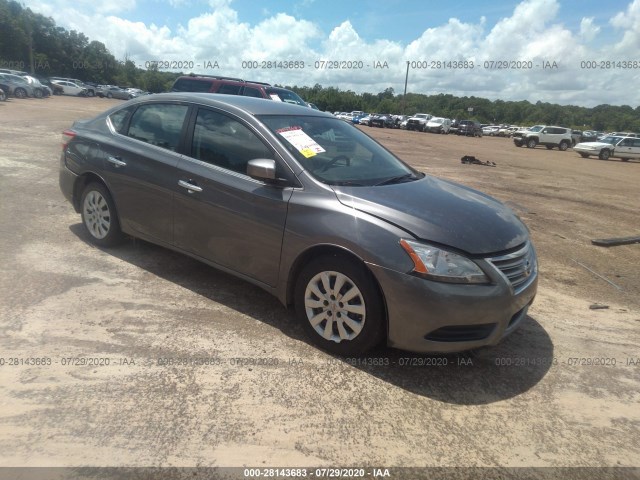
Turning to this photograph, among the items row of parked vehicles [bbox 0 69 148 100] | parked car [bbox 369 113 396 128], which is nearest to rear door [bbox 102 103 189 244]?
row of parked vehicles [bbox 0 69 148 100]

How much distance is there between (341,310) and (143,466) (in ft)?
4.97

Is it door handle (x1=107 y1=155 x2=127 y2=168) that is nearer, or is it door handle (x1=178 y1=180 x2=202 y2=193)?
door handle (x1=178 y1=180 x2=202 y2=193)

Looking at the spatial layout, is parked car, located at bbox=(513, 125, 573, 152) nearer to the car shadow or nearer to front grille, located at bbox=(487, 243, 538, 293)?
the car shadow

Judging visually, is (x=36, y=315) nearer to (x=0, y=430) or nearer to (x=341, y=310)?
(x=0, y=430)

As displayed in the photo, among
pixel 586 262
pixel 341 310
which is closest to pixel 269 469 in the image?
pixel 341 310

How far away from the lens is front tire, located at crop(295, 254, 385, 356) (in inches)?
122

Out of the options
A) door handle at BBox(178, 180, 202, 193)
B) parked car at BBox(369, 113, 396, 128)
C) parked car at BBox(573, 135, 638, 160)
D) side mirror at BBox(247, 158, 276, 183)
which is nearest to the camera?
side mirror at BBox(247, 158, 276, 183)

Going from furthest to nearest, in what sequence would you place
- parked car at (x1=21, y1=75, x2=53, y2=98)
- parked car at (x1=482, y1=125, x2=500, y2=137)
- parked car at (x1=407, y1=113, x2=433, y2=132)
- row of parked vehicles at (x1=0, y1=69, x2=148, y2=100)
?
parked car at (x1=482, y1=125, x2=500, y2=137)
parked car at (x1=407, y1=113, x2=433, y2=132)
parked car at (x1=21, y1=75, x2=53, y2=98)
row of parked vehicles at (x1=0, y1=69, x2=148, y2=100)

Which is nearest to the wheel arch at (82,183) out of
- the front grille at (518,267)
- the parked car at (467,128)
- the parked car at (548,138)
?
the front grille at (518,267)

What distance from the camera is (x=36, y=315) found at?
3.57m

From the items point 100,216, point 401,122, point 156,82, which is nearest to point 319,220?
point 100,216

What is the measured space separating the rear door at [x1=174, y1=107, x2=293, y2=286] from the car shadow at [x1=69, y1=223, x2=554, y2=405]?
1.36ft

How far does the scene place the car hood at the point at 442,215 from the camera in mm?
3062

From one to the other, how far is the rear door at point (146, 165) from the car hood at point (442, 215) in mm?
1714
